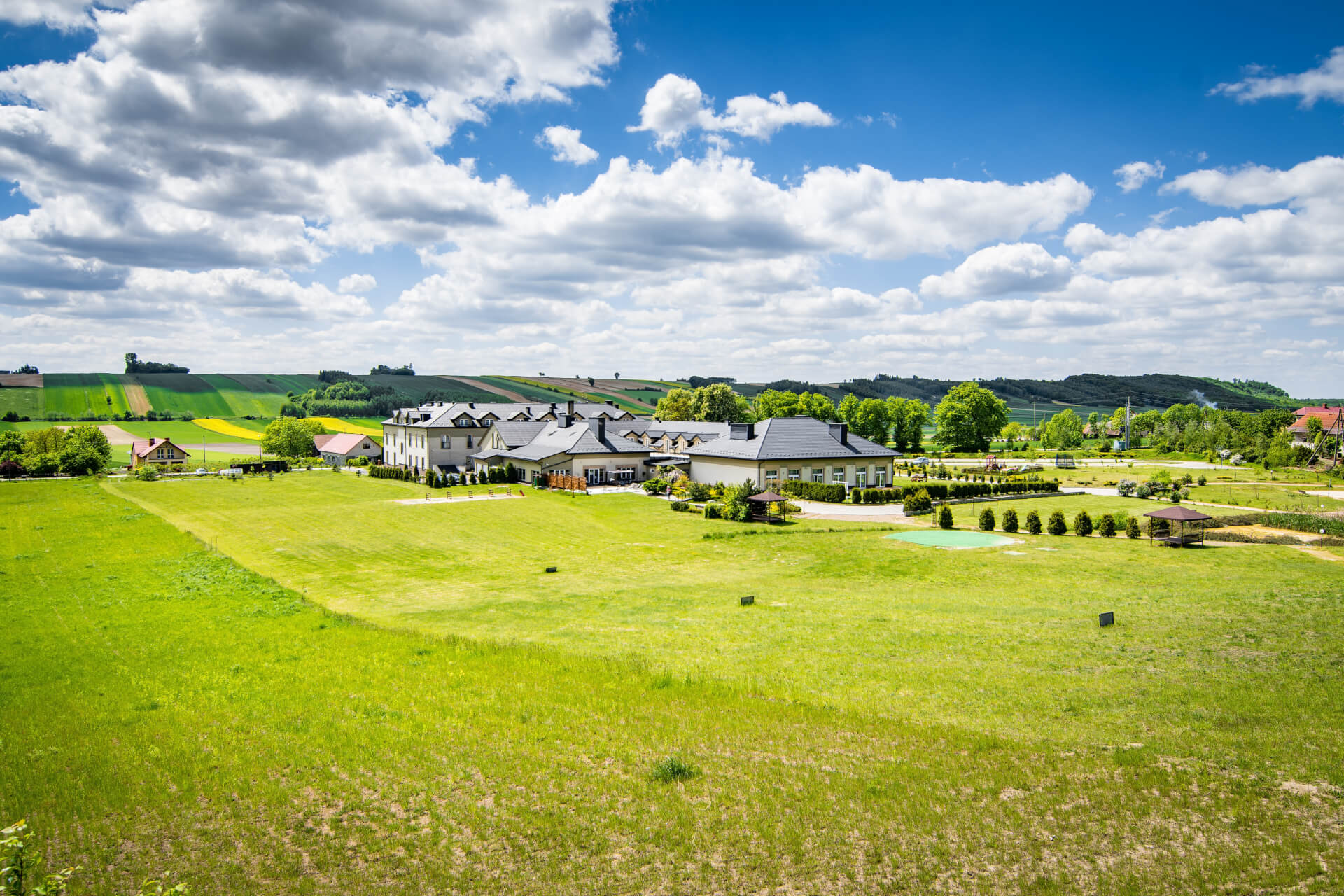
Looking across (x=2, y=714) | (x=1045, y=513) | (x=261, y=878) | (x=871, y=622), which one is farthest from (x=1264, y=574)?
(x=2, y=714)

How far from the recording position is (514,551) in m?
33.9

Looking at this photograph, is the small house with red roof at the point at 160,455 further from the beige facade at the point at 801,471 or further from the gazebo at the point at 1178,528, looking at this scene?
the gazebo at the point at 1178,528

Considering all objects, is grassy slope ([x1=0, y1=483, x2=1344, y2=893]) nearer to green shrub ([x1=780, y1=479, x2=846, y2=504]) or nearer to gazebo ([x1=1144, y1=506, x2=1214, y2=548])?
gazebo ([x1=1144, y1=506, x2=1214, y2=548])

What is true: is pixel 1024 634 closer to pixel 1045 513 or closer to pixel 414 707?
Result: pixel 414 707

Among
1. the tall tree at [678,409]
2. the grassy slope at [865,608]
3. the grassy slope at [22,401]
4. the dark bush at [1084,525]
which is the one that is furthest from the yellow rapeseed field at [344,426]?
the dark bush at [1084,525]

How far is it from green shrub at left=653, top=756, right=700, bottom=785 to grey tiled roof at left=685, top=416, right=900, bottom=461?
1620 inches

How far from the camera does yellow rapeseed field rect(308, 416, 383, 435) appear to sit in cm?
12131

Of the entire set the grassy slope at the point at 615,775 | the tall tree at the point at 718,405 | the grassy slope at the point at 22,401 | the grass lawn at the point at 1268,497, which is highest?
the tall tree at the point at 718,405

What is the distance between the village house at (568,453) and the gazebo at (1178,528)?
40091 millimetres

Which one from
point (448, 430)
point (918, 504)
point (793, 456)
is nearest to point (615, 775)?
point (918, 504)

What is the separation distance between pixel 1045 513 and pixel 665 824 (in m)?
42.6

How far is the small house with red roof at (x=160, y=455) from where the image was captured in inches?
3142

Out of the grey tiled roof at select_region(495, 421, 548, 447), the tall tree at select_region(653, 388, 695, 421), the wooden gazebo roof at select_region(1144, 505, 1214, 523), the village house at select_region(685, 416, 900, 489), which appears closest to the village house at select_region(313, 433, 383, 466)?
the grey tiled roof at select_region(495, 421, 548, 447)

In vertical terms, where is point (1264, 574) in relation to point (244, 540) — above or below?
above
